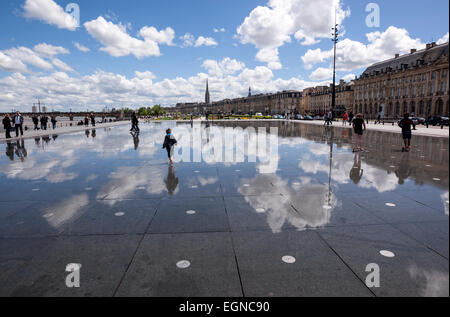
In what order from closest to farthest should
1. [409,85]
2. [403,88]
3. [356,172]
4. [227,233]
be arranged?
[227,233]
[356,172]
[409,85]
[403,88]

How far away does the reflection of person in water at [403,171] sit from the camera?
704 centimetres

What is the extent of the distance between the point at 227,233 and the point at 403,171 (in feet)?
21.0

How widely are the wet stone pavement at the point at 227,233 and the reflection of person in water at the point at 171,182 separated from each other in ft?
0.16

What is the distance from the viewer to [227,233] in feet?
13.4

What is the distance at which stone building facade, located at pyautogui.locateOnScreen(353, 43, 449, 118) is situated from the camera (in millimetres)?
61969

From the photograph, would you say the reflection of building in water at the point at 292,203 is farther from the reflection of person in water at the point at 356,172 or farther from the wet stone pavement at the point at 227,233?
the reflection of person in water at the point at 356,172

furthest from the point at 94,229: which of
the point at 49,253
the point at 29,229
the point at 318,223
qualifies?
the point at 318,223

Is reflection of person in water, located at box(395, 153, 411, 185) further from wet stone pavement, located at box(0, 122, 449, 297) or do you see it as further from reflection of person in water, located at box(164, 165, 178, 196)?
reflection of person in water, located at box(164, 165, 178, 196)

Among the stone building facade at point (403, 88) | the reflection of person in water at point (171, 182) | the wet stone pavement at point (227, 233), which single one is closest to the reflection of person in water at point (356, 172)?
the wet stone pavement at point (227, 233)

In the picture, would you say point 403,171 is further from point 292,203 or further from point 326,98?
point 326,98

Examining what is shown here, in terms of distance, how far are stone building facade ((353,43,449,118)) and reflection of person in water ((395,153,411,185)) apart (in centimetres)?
5874

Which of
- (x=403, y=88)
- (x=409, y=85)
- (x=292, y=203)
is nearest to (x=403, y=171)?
(x=292, y=203)

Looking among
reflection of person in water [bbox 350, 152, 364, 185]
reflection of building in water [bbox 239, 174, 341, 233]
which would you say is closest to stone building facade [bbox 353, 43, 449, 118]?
reflection of person in water [bbox 350, 152, 364, 185]
